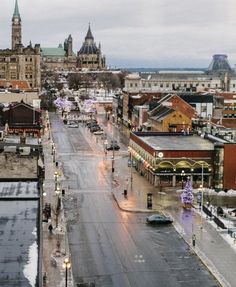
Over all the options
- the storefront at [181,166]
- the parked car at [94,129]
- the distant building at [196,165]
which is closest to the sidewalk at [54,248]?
the storefront at [181,166]

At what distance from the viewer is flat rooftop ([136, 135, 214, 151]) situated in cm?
6209

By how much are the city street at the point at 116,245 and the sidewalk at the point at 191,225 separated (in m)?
0.50

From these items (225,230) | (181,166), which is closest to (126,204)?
(181,166)

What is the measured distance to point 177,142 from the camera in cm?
6675

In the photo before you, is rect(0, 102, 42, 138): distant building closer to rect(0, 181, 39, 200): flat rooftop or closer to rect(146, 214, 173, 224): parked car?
rect(146, 214, 173, 224): parked car

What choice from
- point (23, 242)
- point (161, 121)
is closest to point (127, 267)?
point (23, 242)

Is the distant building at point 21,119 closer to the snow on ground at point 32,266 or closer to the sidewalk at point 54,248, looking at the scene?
the sidewalk at point 54,248

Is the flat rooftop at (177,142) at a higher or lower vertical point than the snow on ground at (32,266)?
higher

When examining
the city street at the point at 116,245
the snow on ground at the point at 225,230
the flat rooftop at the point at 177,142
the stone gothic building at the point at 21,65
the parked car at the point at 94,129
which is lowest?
the city street at the point at 116,245

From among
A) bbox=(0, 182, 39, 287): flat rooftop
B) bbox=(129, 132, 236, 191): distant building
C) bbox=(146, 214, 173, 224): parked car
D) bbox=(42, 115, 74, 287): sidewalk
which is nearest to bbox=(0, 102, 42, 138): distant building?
bbox=(129, 132, 236, 191): distant building

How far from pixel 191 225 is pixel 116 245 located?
7.27 meters

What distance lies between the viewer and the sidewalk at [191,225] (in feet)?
118

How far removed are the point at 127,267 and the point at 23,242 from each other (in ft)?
31.8

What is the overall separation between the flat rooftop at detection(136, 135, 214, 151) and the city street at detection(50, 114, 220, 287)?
4720mm
